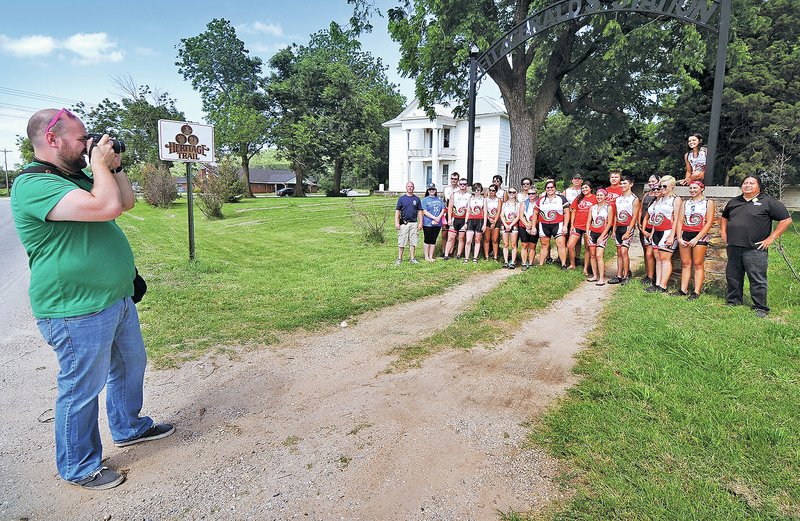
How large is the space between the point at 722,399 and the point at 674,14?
7.14 metres

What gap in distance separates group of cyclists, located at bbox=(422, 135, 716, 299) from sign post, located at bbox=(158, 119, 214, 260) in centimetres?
448

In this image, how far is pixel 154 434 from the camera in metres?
3.13

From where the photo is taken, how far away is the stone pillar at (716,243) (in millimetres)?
6719

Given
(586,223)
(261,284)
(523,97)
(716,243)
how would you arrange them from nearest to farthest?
(716,243), (261,284), (586,223), (523,97)

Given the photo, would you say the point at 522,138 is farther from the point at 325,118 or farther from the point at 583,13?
the point at 325,118

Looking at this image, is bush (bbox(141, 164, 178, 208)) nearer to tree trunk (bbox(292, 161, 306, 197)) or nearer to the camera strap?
tree trunk (bbox(292, 161, 306, 197))

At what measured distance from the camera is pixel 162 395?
3.77 metres

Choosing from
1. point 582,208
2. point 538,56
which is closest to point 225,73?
point 538,56

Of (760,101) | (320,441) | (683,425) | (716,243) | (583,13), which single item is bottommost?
(320,441)

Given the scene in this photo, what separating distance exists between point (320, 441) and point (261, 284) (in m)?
5.02

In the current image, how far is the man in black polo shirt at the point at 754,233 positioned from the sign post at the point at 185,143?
870 centimetres

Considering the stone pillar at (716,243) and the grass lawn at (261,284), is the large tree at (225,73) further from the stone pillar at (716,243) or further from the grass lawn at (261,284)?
the stone pillar at (716,243)

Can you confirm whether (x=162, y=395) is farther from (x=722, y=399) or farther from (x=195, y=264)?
(x=195, y=264)

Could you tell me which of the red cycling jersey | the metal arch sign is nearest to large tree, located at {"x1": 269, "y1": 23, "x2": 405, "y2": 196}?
the metal arch sign
